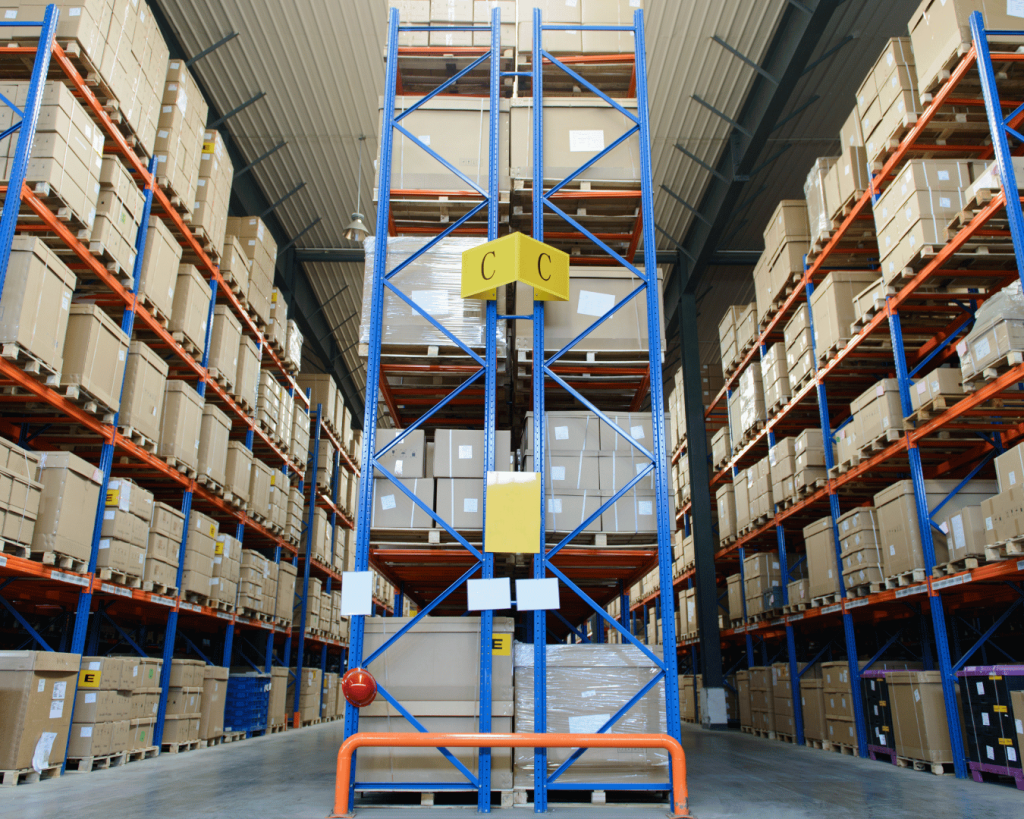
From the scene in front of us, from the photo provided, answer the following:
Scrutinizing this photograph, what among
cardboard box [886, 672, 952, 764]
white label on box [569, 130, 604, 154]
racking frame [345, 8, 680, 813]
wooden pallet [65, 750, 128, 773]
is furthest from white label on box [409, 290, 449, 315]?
cardboard box [886, 672, 952, 764]

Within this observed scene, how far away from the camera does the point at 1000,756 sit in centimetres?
621

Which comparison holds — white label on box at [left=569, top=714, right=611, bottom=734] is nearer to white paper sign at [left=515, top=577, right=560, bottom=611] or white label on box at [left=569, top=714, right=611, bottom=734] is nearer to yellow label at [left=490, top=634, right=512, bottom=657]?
yellow label at [left=490, top=634, right=512, bottom=657]

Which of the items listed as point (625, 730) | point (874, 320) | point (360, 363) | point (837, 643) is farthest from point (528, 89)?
point (360, 363)

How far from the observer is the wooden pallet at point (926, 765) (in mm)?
6973

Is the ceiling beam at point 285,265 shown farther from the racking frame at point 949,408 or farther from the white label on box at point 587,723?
the white label on box at point 587,723

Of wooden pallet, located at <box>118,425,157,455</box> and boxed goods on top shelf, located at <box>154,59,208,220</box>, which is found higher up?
boxed goods on top shelf, located at <box>154,59,208,220</box>

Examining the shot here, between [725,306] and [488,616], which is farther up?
[725,306]

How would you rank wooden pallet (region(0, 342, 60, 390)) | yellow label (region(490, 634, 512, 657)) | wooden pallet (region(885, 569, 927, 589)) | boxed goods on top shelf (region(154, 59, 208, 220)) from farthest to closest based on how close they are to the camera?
1. boxed goods on top shelf (region(154, 59, 208, 220))
2. wooden pallet (region(885, 569, 927, 589))
3. wooden pallet (region(0, 342, 60, 390))
4. yellow label (region(490, 634, 512, 657))

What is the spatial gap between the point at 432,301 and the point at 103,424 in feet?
11.7

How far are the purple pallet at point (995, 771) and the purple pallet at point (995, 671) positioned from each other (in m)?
0.70

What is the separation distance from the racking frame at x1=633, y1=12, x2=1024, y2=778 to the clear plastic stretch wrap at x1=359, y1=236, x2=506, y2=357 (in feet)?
14.0

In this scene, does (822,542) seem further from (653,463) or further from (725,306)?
(725,306)

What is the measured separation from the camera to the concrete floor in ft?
15.9

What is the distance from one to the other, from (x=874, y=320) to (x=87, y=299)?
27.8ft
